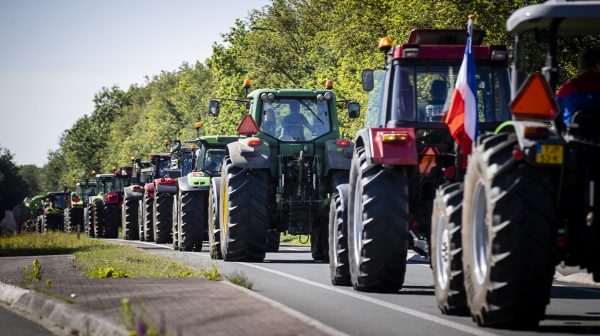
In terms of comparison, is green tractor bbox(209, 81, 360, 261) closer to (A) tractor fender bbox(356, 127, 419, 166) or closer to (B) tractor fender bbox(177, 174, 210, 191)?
(B) tractor fender bbox(177, 174, 210, 191)

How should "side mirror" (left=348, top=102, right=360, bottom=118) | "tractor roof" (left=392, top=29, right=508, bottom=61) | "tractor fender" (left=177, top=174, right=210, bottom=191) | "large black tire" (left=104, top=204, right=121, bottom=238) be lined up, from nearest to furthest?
"tractor roof" (left=392, top=29, right=508, bottom=61)
"side mirror" (left=348, top=102, right=360, bottom=118)
"tractor fender" (left=177, top=174, right=210, bottom=191)
"large black tire" (left=104, top=204, right=121, bottom=238)

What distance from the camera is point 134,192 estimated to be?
4175 cm

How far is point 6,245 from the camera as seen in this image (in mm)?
36875

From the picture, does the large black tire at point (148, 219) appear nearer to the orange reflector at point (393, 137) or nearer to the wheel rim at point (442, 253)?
the orange reflector at point (393, 137)

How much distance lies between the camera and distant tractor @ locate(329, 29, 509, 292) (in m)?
14.8

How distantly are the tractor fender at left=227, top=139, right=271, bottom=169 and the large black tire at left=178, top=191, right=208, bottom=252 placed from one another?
5871 mm

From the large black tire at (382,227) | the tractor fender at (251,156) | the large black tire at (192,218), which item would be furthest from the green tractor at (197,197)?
the large black tire at (382,227)

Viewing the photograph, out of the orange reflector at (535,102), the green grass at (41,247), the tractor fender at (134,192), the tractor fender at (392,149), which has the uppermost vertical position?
the orange reflector at (535,102)

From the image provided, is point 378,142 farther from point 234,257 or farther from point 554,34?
point 234,257

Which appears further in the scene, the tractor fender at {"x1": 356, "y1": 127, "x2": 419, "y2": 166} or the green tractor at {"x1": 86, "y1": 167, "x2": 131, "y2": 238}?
the green tractor at {"x1": 86, "y1": 167, "x2": 131, "y2": 238}

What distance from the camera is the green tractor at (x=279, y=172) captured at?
73.1ft

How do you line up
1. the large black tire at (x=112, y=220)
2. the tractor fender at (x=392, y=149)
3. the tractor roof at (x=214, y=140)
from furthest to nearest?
1. the large black tire at (x=112, y=220)
2. the tractor roof at (x=214, y=140)
3. the tractor fender at (x=392, y=149)

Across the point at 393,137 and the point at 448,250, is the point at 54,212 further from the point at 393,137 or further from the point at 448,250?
the point at 448,250

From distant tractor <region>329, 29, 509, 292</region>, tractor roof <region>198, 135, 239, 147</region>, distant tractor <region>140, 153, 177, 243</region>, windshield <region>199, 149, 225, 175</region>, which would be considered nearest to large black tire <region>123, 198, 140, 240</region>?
distant tractor <region>140, 153, 177, 243</region>
